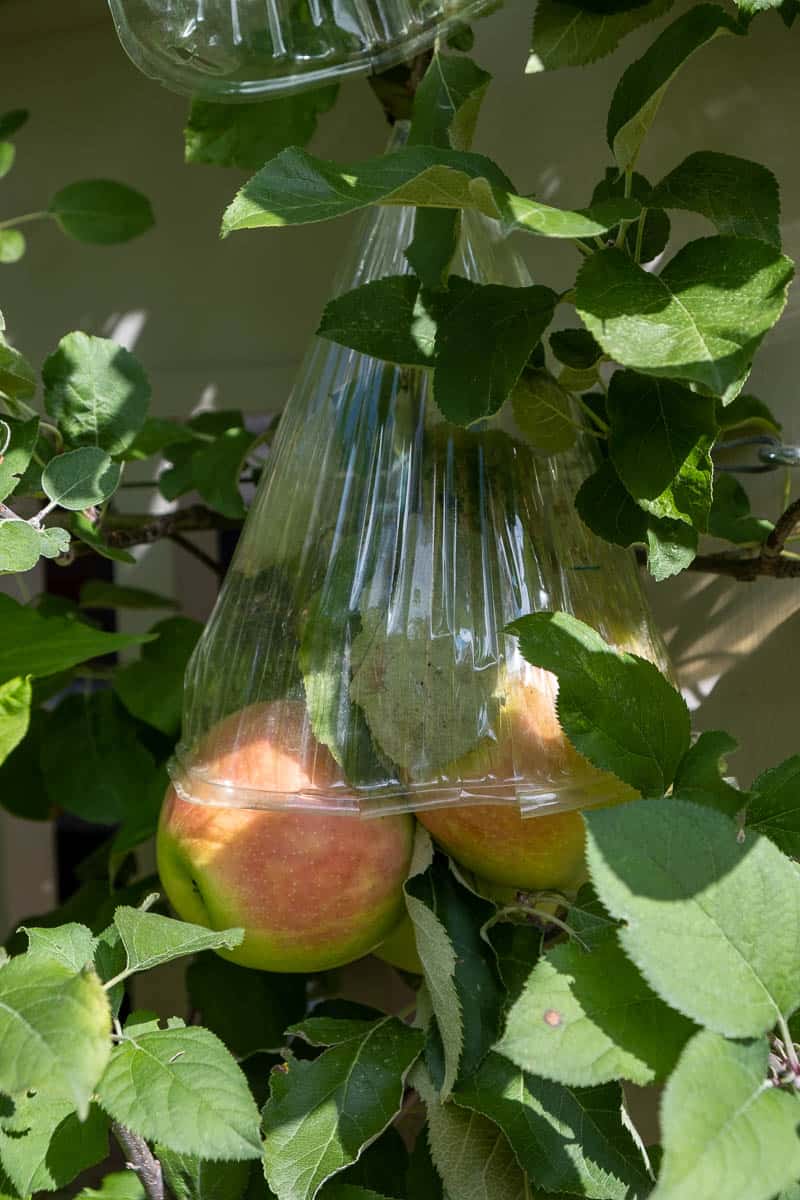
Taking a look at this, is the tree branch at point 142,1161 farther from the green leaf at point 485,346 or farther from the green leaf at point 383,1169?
the green leaf at point 485,346

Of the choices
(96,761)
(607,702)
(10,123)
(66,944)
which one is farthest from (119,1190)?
(10,123)

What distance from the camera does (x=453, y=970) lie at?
53 centimetres

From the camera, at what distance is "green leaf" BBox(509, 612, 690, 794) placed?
476 millimetres

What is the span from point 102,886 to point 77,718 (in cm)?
15

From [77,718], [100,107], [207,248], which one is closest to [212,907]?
[77,718]

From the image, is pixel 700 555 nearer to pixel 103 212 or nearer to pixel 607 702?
pixel 607 702

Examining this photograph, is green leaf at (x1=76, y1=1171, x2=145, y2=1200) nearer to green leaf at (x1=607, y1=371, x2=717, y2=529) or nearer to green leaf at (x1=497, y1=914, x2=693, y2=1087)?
green leaf at (x1=497, y1=914, x2=693, y2=1087)

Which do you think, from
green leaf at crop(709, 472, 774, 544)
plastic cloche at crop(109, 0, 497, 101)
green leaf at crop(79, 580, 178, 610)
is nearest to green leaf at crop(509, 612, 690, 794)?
green leaf at crop(709, 472, 774, 544)

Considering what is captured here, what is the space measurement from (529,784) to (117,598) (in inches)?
20.5

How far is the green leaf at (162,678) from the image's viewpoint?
79 cm

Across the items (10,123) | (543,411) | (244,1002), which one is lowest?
(244,1002)

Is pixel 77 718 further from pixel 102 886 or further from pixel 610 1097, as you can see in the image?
pixel 610 1097

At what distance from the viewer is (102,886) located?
84 centimetres

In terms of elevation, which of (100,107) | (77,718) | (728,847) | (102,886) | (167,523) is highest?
(100,107)
